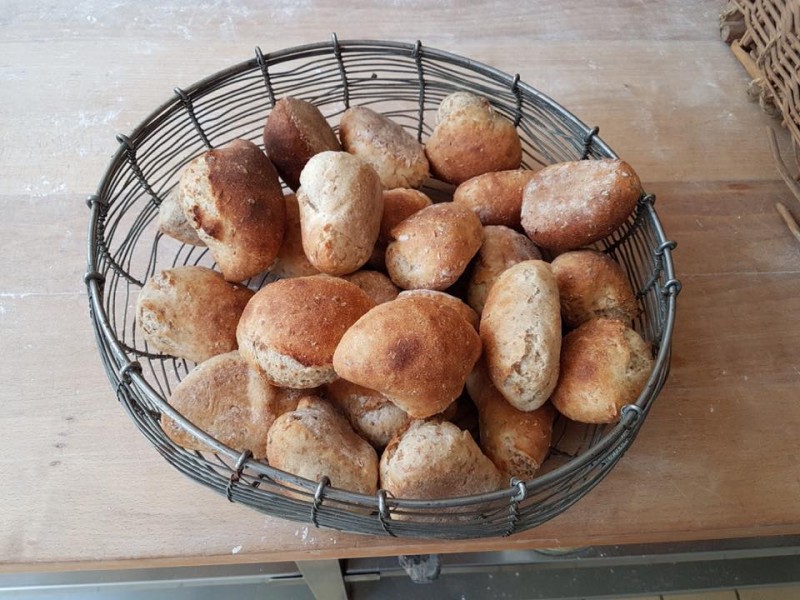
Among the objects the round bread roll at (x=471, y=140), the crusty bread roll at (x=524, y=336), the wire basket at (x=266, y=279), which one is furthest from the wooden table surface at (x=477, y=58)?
the round bread roll at (x=471, y=140)

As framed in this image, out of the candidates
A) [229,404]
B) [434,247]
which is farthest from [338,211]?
[229,404]

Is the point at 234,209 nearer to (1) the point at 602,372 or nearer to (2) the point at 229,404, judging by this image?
(2) the point at 229,404

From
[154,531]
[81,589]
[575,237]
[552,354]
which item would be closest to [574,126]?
[575,237]

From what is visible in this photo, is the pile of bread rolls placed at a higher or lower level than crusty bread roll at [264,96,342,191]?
lower

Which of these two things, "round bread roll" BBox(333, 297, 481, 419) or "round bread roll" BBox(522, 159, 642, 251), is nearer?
"round bread roll" BBox(333, 297, 481, 419)

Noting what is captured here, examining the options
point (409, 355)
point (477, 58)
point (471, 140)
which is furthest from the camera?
point (477, 58)

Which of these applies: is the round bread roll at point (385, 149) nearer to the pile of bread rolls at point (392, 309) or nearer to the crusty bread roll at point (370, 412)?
the pile of bread rolls at point (392, 309)

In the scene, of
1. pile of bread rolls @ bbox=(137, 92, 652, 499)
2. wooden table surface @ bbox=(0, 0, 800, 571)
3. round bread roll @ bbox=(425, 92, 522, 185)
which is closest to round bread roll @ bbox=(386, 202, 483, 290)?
pile of bread rolls @ bbox=(137, 92, 652, 499)

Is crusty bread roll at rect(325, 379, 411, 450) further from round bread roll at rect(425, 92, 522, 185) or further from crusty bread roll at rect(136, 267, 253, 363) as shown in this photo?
round bread roll at rect(425, 92, 522, 185)
